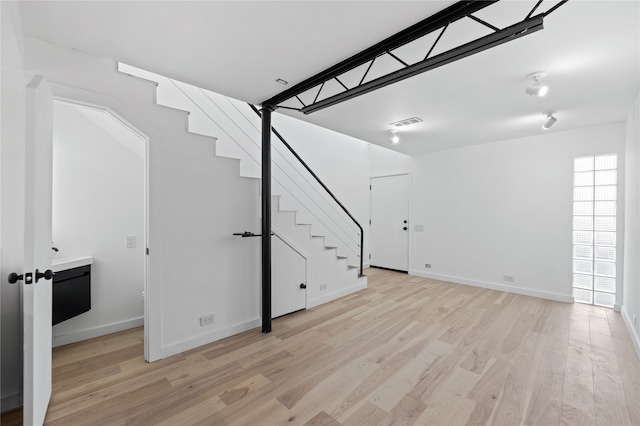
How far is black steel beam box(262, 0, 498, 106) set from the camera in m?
1.67

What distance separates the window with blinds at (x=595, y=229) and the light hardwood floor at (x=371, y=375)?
64cm

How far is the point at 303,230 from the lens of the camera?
3873 millimetres

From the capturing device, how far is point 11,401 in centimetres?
195

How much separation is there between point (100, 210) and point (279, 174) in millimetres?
2437

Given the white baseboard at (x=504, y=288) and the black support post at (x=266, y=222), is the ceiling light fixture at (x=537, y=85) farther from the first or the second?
the white baseboard at (x=504, y=288)

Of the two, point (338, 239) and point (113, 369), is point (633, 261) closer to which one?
point (338, 239)

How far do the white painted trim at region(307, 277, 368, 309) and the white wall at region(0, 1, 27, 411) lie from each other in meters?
2.88

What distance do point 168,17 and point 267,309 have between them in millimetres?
2802

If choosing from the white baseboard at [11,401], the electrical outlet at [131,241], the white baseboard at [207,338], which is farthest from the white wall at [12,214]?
the electrical outlet at [131,241]

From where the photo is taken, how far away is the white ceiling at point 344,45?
5.62 feet

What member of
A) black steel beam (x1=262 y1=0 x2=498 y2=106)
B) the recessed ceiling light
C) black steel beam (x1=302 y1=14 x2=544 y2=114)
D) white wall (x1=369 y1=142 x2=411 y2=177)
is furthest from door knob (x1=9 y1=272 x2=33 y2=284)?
white wall (x1=369 y1=142 x2=411 y2=177)

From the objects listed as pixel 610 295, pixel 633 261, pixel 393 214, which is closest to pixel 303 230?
pixel 393 214

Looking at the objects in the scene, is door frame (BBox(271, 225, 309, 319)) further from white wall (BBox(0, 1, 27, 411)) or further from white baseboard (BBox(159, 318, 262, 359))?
white wall (BBox(0, 1, 27, 411))

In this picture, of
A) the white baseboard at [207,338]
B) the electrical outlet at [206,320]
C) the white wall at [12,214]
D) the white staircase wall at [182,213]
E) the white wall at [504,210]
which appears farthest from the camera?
the white wall at [504,210]
